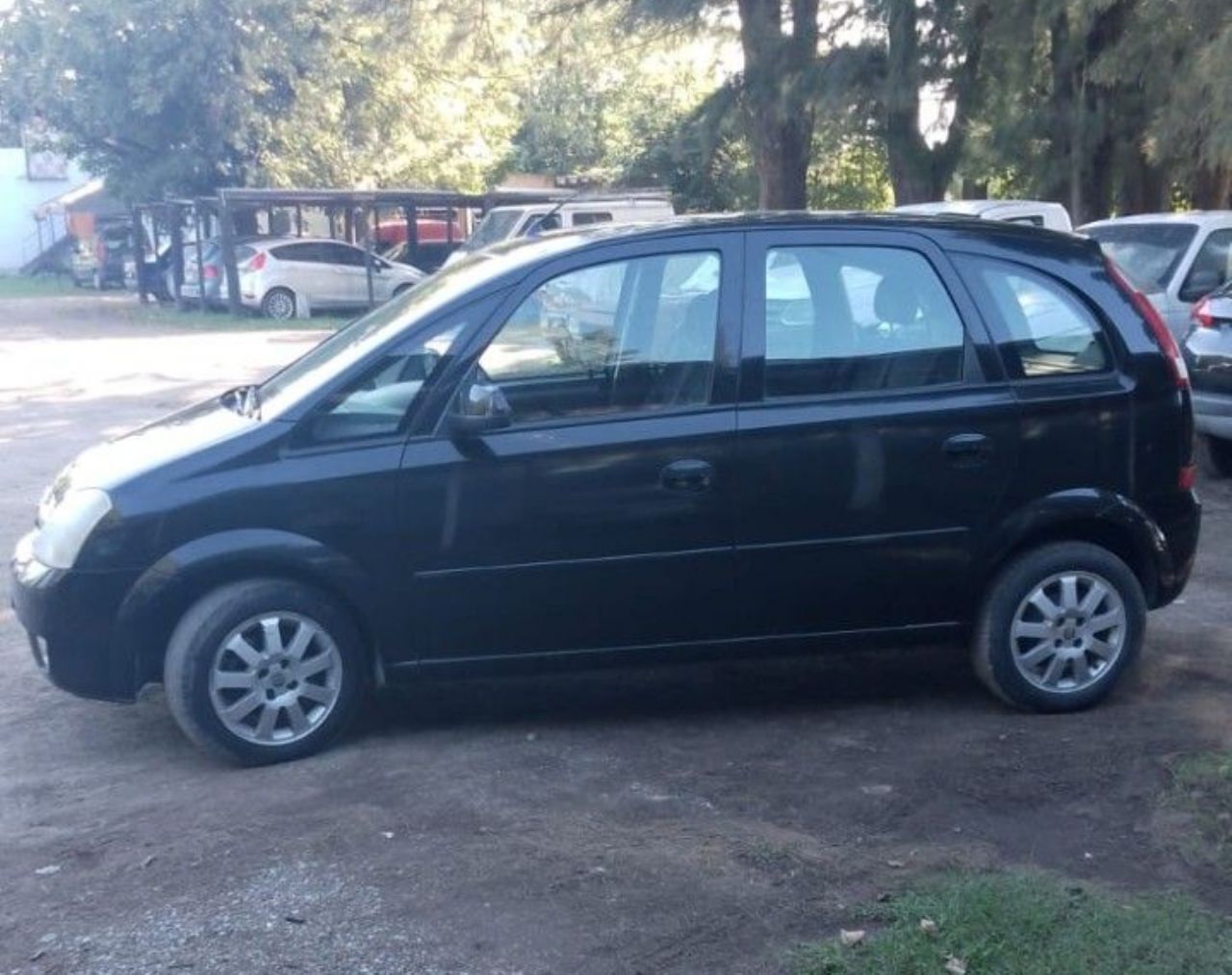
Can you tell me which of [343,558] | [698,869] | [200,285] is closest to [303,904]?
[698,869]

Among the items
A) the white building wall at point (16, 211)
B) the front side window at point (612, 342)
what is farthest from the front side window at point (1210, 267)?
the white building wall at point (16, 211)

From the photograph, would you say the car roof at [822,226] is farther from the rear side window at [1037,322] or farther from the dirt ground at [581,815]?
the dirt ground at [581,815]

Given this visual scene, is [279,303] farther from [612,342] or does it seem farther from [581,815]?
[581,815]

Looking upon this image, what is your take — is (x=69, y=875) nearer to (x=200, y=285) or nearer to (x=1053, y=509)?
(x=1053, y=509)

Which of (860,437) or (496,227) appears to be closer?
(860,437)

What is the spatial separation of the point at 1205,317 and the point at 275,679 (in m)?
7.45

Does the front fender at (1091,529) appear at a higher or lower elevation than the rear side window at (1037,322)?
lower

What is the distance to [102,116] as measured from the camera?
3616 cm

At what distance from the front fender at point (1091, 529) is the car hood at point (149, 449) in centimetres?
272

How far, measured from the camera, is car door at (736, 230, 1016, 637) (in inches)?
242

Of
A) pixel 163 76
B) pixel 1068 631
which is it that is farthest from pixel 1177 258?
pixel 163 76

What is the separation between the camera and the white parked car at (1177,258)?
13000mm

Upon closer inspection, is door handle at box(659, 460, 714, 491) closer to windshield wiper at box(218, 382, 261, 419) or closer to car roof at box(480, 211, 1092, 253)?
car roof at box(480, 211, 1092, 253)

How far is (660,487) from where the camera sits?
602 centimetres
